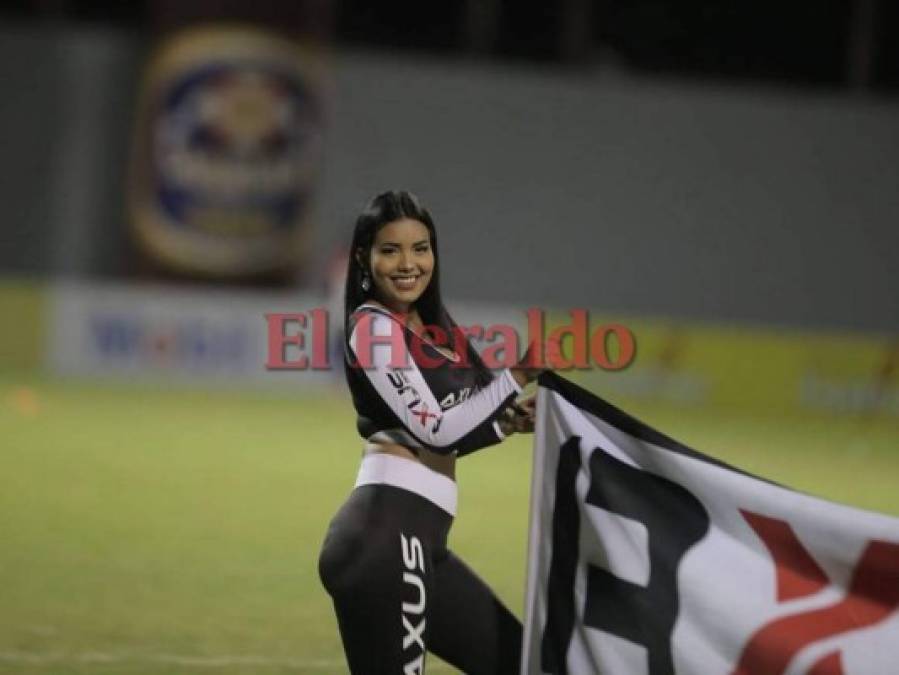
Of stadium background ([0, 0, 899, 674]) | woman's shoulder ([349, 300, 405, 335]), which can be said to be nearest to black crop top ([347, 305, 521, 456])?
woman's shoulder ([349, 300, 405, 335])

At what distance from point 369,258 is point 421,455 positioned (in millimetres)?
532

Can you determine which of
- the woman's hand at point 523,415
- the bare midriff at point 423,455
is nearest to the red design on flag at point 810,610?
the woman's hand at point 523,415

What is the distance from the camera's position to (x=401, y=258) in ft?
14.6

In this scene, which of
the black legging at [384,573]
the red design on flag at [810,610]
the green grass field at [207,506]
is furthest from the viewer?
the green grass field at [207,506]

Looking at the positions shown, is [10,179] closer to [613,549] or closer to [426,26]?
[426,26]

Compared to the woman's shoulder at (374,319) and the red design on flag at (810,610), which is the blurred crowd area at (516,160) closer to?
the woman's shoulder at (374,319)

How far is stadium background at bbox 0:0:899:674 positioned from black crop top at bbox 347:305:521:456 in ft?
31.8

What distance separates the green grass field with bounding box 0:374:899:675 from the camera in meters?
6.84

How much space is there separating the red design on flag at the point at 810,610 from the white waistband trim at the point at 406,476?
781 mm

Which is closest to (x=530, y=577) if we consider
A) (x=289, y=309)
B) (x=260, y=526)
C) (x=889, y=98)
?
(x=260, y=526)

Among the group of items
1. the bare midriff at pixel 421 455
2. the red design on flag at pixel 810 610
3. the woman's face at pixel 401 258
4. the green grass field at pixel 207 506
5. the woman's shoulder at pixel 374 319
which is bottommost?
the green grass field at pixel 207 506

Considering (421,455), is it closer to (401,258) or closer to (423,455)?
(423,455)

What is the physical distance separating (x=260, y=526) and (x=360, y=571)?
573 centimetres

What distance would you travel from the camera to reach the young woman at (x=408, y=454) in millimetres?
4293
